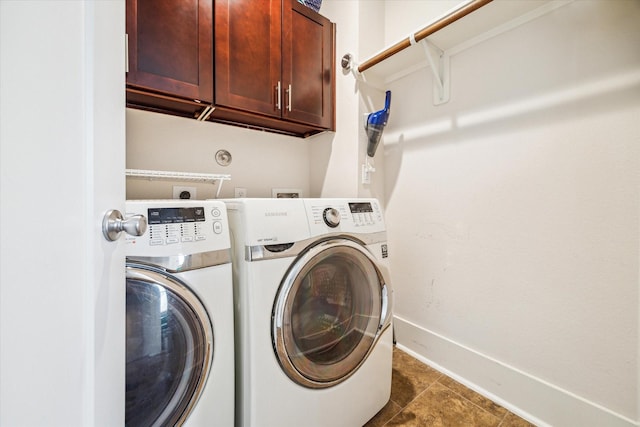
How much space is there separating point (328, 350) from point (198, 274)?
633 mm

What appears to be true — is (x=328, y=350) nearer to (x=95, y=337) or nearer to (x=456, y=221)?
(x=95, y=337)

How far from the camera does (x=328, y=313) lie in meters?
1.09

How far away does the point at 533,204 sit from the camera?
117 cm

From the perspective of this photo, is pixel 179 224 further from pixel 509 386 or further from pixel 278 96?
→ pixel 509 386

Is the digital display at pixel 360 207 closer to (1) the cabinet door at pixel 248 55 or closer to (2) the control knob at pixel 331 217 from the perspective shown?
(2) the control knob at pixel 331 217

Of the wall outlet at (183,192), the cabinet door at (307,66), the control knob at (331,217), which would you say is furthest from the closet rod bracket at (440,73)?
the wall outlet at (183,192)

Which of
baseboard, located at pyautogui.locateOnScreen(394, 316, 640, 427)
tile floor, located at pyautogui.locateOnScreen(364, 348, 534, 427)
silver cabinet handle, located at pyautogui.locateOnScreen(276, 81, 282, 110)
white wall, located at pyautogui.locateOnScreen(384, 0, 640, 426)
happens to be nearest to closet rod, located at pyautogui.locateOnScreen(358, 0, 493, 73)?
white wall, located at pyautogui.locateOnScreen(384, 0, 640, 426)

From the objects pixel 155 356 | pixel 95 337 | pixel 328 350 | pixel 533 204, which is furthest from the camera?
pixel 533 204

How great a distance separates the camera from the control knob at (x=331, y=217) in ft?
3.28

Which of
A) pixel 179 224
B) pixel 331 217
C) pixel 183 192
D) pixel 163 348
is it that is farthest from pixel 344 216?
pixel 183 192

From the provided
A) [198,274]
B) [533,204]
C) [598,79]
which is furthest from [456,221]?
[198,274]

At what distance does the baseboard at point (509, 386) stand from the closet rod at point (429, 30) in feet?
5.44

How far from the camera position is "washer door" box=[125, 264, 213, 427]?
69cm

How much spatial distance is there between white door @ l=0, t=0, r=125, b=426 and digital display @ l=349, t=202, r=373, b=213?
0.85 m
